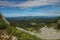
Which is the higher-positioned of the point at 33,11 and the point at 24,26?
the point at 33,11

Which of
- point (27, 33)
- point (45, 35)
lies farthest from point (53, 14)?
point (27, 33)

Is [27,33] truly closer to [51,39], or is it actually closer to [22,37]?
[22,37]

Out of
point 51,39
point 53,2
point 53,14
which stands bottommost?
point 51,39

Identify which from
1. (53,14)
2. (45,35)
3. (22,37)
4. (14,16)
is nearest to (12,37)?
(22,37)

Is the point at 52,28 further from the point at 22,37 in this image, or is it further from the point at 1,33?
the point at 1,33

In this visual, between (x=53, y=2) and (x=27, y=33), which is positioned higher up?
(x=53, y=2)

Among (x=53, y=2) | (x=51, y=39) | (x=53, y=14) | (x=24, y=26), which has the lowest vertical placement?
(x=51, y=39)

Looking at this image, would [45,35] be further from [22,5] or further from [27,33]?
[22,5]

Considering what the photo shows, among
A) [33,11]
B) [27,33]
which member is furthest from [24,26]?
[33,11]
